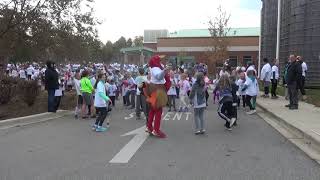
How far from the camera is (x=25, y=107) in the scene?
19078 mm

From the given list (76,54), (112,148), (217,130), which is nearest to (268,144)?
(217,130)

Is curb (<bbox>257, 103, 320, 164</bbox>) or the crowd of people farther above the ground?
the crowd of people

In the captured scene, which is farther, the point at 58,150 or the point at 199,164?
the point at 58,150

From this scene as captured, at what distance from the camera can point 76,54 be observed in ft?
78.0

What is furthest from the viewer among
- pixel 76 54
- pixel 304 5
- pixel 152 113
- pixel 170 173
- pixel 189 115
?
pixel 304 5

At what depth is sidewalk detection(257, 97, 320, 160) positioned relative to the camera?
11.0 metres

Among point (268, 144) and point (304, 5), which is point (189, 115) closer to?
point (268, 144)

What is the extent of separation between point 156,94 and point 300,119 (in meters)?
4.56

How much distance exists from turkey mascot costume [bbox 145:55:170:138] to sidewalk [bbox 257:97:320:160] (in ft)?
10.2

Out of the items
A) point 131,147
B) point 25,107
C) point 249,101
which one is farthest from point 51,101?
point 131,147

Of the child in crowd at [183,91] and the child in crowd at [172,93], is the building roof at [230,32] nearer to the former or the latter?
the child in crowd at [172,93]

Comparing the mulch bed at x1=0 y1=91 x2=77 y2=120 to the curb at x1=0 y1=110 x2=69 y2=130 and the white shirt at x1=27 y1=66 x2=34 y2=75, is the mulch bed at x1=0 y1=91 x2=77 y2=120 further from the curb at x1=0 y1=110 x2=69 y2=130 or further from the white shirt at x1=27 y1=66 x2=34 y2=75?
the white shirt at x1=27 y1=66 x2=34 y2=75

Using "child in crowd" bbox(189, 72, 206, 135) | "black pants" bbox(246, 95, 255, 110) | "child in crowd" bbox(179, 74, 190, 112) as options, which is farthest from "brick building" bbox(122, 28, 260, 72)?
"child in crowd" bbox(189, 72, 206, 135)

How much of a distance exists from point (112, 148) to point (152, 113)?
2.06 metres
